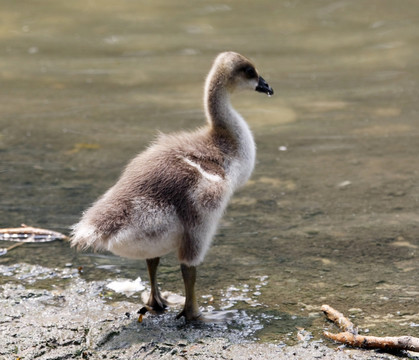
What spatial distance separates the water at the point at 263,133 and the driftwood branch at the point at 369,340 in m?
Answer: 0.15

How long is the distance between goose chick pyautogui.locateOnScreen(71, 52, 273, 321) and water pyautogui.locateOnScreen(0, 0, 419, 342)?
0.50 metres

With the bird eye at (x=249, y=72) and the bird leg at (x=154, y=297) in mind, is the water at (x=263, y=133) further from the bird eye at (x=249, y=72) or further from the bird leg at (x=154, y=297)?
the bird eye at (x=249, y=72)

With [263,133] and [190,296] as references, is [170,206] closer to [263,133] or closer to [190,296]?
[190,296]

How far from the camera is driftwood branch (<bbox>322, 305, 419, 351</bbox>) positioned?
377 centimetres

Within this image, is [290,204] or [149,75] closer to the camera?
[290,204]

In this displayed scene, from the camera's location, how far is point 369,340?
12.6ft

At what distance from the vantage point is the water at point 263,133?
480 centimetres

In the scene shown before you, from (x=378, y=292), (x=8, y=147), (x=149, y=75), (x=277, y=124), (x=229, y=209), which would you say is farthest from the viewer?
(x=149, y=75)

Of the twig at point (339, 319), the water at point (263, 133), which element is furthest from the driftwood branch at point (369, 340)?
the water at point (263, 133)

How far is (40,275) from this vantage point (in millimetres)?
4785

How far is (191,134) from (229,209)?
1.30 metres

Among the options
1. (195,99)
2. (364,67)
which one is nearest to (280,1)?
(364,67)

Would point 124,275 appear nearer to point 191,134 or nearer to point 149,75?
point 191,134

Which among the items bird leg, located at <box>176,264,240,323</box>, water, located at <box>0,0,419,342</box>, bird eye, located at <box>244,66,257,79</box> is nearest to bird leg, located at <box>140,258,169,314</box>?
bird leg, located at <box>176,264,240,323</box>
